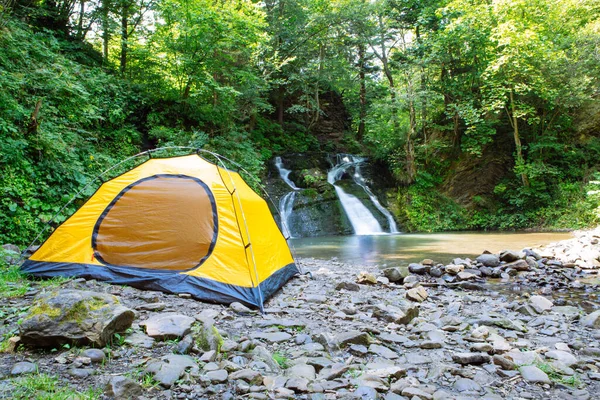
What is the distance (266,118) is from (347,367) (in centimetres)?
2294

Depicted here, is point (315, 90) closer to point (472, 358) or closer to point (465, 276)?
point (465, 276)

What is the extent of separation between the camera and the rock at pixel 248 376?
249cm

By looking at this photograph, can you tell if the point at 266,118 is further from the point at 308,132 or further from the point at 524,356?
the point at 524,356

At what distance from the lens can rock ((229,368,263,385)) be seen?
2.49 meters

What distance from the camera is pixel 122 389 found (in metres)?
2.19

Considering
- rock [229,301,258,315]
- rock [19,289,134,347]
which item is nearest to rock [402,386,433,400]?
rock [229,301,258,315]

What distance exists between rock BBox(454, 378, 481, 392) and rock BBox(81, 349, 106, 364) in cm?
267

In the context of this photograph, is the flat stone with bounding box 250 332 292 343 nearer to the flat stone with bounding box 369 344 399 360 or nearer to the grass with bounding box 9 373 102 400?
the flat stone with bounding box 369 344 399 360

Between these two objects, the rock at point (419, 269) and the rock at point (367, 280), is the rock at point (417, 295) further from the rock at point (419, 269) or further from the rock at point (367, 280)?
the rock at point (419, 269)

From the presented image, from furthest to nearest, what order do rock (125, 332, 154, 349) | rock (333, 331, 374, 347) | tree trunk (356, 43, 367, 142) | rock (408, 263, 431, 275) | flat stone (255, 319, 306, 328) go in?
tree trunk (356, 43, 367, 142)
rock (408, 263, 431, 275)
flat stone (255, 319, 306, 328)
rock (333, 331, 374, 347)
rock (125, 332, 154, 349)

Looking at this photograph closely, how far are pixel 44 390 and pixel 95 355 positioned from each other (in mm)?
473

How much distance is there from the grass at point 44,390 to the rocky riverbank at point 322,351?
0.5 inches

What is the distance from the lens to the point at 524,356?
3236 millimetres

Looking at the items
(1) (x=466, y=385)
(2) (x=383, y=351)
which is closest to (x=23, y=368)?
(2) (x=383, y=351)
